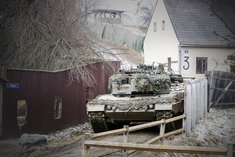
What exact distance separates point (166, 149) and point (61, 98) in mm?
3313

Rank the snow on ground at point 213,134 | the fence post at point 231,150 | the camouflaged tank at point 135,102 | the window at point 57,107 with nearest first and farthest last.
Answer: the fence post at point 231,150
the snow on ground at point 213,134
the camouflaged tank at point 135,102
the window at point 57,107

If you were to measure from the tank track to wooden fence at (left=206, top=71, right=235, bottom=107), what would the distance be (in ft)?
4.98

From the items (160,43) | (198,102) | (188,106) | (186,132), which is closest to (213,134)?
(186,132)

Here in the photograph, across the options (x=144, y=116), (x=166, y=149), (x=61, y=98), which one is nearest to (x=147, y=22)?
(x=144, y=116)

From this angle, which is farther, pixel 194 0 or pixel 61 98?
pixel 61 98

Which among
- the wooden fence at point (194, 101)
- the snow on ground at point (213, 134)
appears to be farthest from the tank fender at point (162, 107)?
the snow on ground at point (213, 134)

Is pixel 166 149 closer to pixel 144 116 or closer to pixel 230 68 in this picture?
pixel 230 68

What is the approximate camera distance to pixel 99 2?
4.59 m

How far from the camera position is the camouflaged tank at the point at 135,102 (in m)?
5.04

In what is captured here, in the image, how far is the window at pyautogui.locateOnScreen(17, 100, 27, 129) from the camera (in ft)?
14.8

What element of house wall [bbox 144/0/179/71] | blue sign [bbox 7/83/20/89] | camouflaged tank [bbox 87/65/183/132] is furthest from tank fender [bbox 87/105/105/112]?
house wall [bbox 144/0/179/71]

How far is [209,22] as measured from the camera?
179 inches

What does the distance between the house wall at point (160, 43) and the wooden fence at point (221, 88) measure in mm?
646

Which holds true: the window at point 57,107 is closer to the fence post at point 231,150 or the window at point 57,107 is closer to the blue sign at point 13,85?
the blue sign at point 13,85
